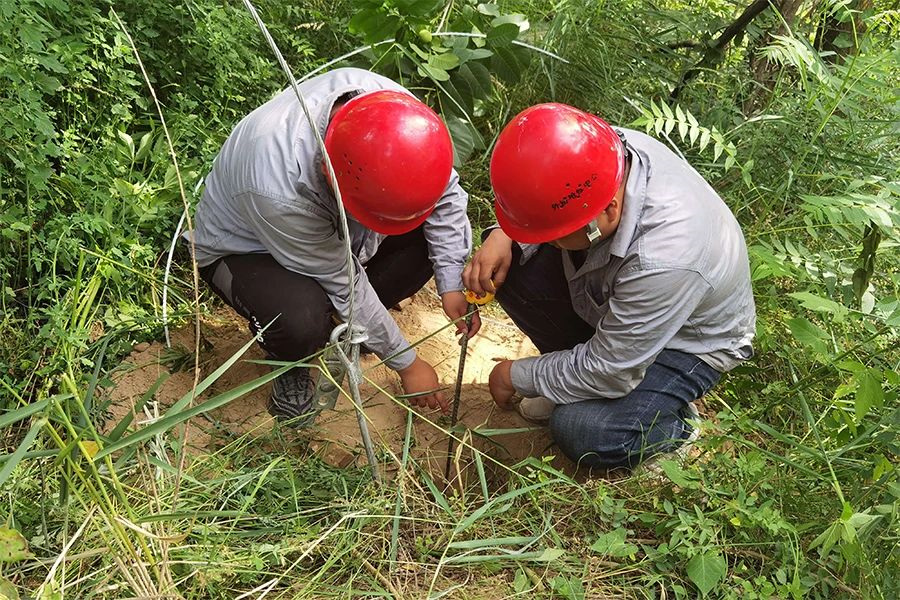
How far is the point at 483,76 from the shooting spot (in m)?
3.19

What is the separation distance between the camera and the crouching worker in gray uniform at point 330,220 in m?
→ 1.95

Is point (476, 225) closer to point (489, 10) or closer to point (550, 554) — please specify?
point (489, 10)

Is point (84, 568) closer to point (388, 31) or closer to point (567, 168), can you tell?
point (567, 168)

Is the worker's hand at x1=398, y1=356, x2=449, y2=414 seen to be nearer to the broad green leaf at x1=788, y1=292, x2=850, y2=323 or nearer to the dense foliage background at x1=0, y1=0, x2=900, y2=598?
the dense foliage background at x1=0, y1=0, x2=900, y2=598

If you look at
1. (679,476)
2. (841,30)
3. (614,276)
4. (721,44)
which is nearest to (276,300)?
(614,276)

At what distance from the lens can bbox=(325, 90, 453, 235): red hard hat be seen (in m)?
1.91

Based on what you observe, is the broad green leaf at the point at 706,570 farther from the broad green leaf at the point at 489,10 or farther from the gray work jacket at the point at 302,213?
the broad green leaf at the point at 489,10

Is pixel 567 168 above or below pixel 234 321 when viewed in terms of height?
above

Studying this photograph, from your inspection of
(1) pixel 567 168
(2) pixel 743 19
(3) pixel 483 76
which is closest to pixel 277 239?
(1) pixel 567 168

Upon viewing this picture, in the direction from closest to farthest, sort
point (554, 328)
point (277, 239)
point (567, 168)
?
point (567, 168), point (277, 239), point (554, 328)

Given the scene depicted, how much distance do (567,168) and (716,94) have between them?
2.00 m

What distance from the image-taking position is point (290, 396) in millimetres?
2621

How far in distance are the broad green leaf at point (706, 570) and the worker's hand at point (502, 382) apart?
864 millimetres

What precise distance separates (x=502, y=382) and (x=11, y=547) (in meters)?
1.54
